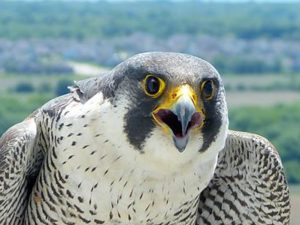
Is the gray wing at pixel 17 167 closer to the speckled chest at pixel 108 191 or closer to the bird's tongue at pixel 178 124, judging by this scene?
the speckled chest at pixel 108 191

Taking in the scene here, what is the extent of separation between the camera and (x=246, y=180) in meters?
6.51

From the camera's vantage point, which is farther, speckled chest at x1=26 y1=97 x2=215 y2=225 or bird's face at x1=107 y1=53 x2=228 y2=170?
speckled chest at x1=26 y1=97 x2=215 y2=225

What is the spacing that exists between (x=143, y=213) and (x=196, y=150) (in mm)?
706

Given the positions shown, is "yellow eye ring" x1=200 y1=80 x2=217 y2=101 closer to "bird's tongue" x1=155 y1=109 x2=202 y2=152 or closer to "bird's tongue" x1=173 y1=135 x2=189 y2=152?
"bird's tongue" x1=155 y1=109 x2=202 y2=152

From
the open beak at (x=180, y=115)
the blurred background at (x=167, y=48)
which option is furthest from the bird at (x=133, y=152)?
the blurred background at (x=167, y=48)

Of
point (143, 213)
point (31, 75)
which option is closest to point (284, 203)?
point (143, 213)

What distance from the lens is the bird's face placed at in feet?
15.5

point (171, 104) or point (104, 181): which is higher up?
point (171, 104)

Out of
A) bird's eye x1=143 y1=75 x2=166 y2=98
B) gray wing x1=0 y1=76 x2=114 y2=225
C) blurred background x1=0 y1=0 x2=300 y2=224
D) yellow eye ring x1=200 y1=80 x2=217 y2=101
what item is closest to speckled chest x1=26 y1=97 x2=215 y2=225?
gray wing x1=0 y1=76 x2=114 y2=225

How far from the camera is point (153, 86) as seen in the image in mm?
4824

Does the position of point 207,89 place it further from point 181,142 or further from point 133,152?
point 133,152

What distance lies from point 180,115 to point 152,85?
0.27m

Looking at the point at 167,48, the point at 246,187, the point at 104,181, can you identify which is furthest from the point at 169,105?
the point at 167,48

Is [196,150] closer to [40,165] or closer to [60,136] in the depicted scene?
[60,136]
